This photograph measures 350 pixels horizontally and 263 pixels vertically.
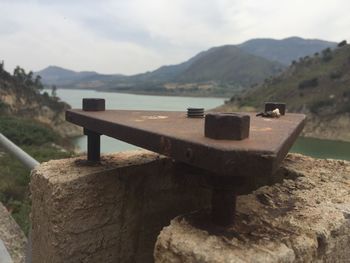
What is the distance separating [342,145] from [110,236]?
37.5m

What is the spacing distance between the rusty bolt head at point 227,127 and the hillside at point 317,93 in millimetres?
38568

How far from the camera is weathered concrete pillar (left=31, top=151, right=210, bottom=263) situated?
180 cm

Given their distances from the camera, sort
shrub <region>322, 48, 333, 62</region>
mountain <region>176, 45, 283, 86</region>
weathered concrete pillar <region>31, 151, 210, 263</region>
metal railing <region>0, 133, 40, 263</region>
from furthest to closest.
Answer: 1. mountain <region>176, 45, 283, 86</region>
2. shrub <region>322, 48, 333, 62</region>
3. metal railing <region>0, 133, 40, 263</region>
4. weathered concrete pillar <region>31, 151, 210, 263</region>

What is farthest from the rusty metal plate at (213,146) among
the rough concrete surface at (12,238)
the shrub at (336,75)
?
the shrub at (336,75)

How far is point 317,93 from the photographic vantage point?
52.3 m

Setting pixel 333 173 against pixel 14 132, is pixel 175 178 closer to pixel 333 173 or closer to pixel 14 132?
pixel 333 173

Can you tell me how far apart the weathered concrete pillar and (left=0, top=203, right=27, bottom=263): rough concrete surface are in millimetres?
1170

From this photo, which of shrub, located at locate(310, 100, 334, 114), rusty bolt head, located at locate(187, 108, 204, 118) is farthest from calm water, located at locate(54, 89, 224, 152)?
Result: shrub, located at locate(310, 100, 334, 114)

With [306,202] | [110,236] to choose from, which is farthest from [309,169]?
[110,236]

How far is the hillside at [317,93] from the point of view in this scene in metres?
42.8

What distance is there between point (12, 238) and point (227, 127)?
8.68 feet

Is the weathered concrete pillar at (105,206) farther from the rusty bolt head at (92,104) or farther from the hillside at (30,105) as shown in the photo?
the hillside at (30,105)

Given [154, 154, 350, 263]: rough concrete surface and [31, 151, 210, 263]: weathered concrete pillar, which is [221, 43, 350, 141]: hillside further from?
[154, 154, 350, 263]: rough concrete surface

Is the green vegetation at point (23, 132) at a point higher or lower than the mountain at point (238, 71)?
lower
